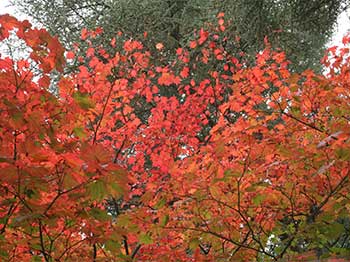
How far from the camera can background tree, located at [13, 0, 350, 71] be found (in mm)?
7656

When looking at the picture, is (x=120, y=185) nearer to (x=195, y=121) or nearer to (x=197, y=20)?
(x=195, y=121)

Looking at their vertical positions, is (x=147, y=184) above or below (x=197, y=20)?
below

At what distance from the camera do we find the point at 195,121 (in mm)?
9008

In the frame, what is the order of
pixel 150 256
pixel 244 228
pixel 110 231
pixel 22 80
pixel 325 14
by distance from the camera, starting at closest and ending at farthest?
pixel 22 80, pixel 110 231, pixel 244 228, pixel 150 256, pixel 325 14

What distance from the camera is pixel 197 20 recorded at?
11016 mm

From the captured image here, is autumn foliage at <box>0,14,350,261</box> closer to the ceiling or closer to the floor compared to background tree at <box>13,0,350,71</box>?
closer to the floor

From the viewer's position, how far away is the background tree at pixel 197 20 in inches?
301

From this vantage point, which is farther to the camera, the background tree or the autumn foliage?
the background tree

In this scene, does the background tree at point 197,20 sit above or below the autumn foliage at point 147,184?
above

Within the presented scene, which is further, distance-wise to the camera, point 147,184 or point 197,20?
point 197,20

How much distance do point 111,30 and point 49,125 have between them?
28.9 feet

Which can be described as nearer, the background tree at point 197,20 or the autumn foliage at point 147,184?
the autumn foliage at point 147,184

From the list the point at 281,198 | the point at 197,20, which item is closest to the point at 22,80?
the point at 281,198

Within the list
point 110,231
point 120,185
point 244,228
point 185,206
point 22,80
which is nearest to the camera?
point 120,185
